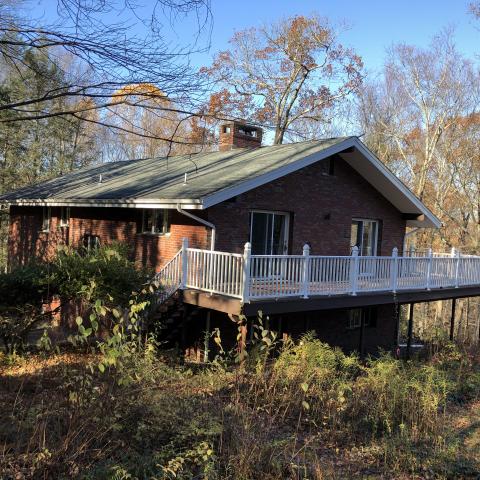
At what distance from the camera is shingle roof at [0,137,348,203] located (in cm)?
1254

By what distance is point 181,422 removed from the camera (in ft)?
18.6

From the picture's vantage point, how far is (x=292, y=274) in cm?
1147

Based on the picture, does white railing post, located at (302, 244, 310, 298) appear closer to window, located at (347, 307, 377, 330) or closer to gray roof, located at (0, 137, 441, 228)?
gray roof, located at (0, 137, 441, 228)

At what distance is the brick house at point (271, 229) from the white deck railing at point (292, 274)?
30 mm

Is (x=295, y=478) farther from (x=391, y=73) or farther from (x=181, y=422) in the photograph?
(x=391, y=73)

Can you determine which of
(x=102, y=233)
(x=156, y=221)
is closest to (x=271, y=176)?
(x=156, y=221)

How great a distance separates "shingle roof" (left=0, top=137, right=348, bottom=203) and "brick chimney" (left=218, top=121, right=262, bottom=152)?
0.88 meters

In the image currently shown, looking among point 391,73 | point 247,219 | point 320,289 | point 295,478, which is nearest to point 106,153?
point 391,73

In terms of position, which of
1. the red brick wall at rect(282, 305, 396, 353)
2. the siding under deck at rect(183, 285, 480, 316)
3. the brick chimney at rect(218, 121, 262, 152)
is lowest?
the red brick wall at rect(282, 305, 396, 353)

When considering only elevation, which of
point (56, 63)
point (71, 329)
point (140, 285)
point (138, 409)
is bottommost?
point (71, 329)

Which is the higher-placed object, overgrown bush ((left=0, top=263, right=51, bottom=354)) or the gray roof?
the gray roof

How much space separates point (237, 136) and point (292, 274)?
7882mm

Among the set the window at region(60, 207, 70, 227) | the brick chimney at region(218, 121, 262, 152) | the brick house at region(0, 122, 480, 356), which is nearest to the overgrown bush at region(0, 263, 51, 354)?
the brick house at region(0, 122, 480, 356)

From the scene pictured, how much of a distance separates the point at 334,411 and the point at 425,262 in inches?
357
